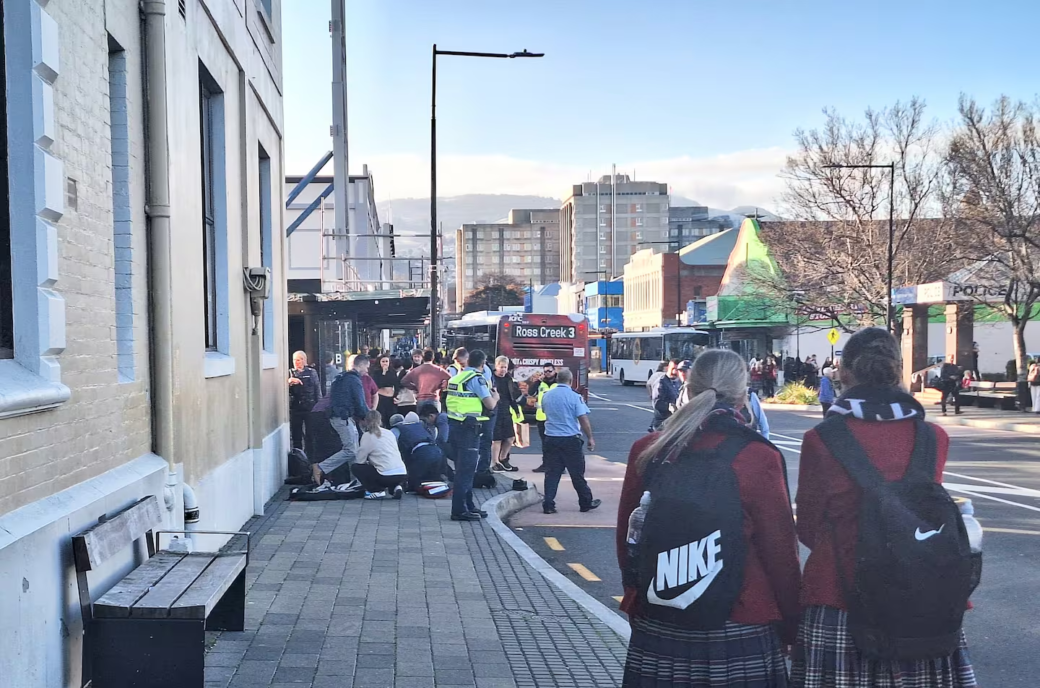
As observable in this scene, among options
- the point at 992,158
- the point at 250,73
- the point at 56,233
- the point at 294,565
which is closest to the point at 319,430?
the point at 250,73

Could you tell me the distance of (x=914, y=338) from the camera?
130ft

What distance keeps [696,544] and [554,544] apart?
292 inches

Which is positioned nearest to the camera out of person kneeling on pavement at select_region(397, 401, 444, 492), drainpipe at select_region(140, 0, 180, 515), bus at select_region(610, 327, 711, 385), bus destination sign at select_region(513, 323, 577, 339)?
drainpipe at select_region(140, 0, 180, 515)

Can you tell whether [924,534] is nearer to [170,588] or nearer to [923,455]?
[923,455]

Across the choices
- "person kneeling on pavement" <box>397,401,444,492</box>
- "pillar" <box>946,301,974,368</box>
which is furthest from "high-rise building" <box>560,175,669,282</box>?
"person kneeling on pavement" <box>397,401,444,492</box>

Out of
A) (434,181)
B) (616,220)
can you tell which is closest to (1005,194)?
(434,181)

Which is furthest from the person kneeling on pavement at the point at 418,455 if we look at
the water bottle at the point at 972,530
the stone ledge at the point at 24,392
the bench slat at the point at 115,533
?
the water bottle at the point at 972,530

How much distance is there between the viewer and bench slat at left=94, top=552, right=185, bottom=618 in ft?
14.9

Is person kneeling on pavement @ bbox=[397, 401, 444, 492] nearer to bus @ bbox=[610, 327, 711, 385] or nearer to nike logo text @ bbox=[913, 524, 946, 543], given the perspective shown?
nike logo text @ bbox=[913, 524, 946, 543]

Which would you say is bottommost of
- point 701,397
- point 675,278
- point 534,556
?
point 534,556

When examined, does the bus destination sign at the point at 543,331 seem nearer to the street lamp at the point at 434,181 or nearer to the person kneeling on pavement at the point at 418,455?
the street lamp at the point at 434,181

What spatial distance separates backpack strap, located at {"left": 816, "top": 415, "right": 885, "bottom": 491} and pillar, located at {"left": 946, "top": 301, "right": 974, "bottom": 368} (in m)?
35.9

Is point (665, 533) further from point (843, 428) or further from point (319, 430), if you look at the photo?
point (319, 430)

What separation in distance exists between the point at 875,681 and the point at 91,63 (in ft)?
15.7
